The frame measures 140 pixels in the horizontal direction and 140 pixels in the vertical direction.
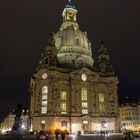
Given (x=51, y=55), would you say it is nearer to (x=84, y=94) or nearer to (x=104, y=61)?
(x=84, y=94)

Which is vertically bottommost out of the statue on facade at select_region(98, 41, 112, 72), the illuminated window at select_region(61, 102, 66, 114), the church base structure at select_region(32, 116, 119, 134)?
the church base structure at select_region(32, 116, 119, 134)

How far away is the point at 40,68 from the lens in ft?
310

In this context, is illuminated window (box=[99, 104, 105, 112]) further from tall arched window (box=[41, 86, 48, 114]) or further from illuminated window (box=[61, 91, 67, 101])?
tall arched window (box=[41, 86, 48, 114])

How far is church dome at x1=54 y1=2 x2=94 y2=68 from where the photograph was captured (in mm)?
102856

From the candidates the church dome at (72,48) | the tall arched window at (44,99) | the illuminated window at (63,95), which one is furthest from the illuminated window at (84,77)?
the tall arched window at (44,99)

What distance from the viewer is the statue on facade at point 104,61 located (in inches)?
4076

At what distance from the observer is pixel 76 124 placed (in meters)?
90.4

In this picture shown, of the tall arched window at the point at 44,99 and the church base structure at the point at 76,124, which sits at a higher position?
the tall arched window at the point at 44,99

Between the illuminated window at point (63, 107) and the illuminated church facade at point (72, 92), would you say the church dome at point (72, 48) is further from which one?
the illuminated window at point (63, 107)

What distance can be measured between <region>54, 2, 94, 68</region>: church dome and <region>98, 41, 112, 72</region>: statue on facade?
3901 millimetres

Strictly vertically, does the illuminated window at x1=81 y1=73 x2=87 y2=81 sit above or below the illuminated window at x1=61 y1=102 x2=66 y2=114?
above

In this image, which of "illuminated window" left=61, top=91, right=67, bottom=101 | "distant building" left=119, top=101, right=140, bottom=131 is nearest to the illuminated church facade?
"illuminated window" left=61, top=91, right=67, bottom=101

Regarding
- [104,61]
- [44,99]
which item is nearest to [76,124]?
[44,99]

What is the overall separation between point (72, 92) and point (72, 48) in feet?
59.5
